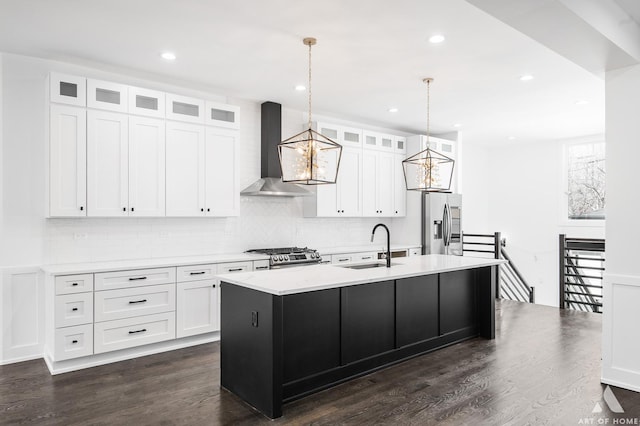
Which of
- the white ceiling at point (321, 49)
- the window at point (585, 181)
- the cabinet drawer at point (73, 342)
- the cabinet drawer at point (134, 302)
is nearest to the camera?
the white ceiling at point (321, 49)

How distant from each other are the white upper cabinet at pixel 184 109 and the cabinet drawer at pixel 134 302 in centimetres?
187

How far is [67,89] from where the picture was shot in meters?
4.12

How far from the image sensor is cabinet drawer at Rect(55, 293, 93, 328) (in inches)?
150

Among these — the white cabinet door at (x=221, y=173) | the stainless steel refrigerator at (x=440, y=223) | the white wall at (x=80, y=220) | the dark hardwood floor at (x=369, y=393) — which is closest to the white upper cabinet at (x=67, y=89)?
the white wall at (x=80, y=220)

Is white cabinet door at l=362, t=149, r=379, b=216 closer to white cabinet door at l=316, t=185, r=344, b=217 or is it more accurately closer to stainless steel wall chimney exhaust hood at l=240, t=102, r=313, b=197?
white cabinet door at l=316, t=185, r=344, b=217

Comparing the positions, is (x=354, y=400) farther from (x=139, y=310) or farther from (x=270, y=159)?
(x=270, y=159)

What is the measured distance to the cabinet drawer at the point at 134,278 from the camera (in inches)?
159

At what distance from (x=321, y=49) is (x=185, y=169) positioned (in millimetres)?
2054

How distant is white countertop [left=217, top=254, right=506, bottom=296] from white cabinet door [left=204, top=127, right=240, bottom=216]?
1690mm

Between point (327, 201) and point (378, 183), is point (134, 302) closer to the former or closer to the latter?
point (327, 201)

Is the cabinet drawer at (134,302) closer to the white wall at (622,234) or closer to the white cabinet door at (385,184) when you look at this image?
the white cabinet door at (385,184)

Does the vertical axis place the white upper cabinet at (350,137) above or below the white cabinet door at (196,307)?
above

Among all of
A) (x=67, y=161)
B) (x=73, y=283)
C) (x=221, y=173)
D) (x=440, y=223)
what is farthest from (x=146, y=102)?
(x=440, y=223)

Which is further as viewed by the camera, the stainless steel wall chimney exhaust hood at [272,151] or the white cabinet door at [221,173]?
the stainless steel wall chimney exhaust hood at [272,151]
